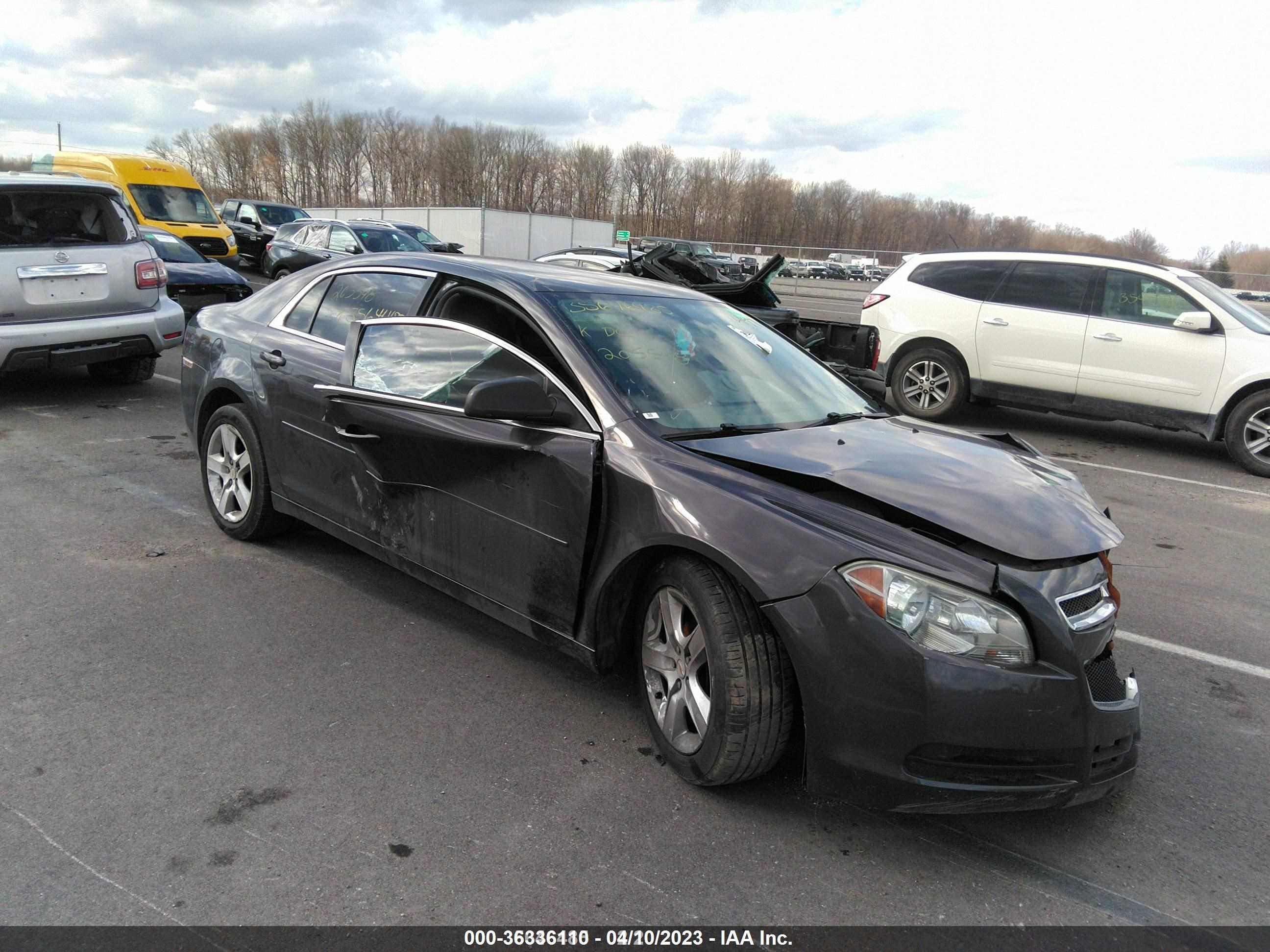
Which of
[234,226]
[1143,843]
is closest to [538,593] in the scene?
[1143,843]

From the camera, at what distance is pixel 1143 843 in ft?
9.42

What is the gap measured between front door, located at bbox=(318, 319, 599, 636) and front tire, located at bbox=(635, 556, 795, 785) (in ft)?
1.27

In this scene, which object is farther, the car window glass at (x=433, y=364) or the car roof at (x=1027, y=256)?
the car roof at (x=1027, y=256)

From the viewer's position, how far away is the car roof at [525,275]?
12.6ft

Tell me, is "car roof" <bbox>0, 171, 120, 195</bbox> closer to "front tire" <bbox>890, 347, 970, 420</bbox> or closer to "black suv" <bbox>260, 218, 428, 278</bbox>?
"front tire" <bbox>890, 347, 970, 420</bbox>

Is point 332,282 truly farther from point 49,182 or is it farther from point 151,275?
point 49,182

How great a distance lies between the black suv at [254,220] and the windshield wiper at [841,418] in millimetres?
23174

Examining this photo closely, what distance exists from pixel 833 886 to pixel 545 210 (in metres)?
96.6

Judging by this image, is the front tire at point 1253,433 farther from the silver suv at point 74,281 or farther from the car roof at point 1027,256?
the silver suv at point 74,281

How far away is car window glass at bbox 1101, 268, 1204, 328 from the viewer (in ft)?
29.4

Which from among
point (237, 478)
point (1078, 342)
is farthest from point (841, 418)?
point (1078, 342)

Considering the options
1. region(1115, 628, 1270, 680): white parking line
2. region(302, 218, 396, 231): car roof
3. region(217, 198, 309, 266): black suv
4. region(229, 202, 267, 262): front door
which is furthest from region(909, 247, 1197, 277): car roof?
region(229, 202, 267, 262): front door

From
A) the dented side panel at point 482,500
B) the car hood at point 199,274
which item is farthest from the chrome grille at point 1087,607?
the car hood at point 199,274

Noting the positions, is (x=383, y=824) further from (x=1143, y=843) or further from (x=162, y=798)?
(x=1143, y=843)
